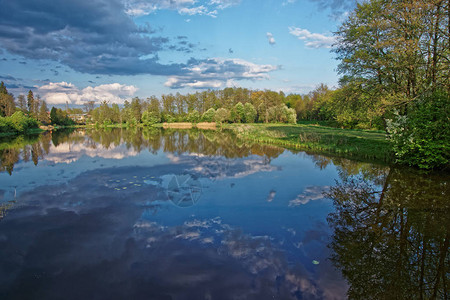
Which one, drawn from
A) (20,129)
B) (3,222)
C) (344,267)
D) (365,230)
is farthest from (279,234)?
(20,129)

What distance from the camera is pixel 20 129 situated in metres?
47.9

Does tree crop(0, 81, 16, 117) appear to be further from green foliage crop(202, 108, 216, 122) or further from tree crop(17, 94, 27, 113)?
green foliage crop(202, 108, 216, 122)

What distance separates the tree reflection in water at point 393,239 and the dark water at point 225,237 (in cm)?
3

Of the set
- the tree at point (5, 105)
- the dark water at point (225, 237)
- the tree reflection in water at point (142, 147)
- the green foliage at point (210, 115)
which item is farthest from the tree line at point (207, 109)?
the dark water at point (225, 237)

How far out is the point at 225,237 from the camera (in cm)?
636

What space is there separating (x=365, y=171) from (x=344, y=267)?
9.92 m

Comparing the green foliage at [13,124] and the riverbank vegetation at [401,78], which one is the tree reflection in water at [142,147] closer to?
the riverbank vegetation at [401,78]

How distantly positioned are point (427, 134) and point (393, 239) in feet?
30.1

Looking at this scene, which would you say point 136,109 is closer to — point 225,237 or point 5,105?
point 5,105

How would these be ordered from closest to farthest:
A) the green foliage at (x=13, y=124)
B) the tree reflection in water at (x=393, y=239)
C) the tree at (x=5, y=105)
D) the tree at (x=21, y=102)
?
the tree reflection in water at (x=393, y=239)
the green foliage at (x=13, y=124)
the tree at (x=5, y=105)
the tree at (x=21, y=102)

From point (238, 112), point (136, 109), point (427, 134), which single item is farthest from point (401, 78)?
point (136, 109)

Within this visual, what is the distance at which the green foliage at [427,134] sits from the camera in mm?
11906

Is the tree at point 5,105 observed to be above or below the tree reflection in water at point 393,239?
above

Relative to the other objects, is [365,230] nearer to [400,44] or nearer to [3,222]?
[3,222]
